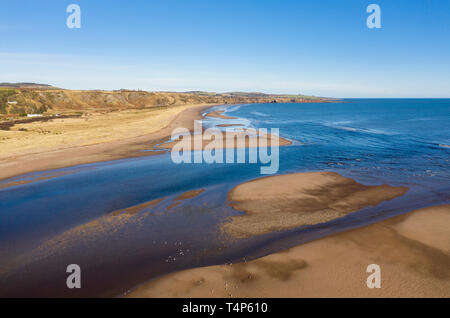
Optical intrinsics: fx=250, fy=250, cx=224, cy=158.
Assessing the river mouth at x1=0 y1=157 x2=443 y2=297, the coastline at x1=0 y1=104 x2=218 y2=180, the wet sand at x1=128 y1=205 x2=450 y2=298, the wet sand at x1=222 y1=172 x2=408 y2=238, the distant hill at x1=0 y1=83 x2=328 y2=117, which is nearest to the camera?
the wet sand at x1=128 y1=205 x2=450 y2=298

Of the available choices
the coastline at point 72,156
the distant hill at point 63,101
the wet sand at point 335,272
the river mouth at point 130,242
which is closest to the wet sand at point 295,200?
the river mouth at point 130,242

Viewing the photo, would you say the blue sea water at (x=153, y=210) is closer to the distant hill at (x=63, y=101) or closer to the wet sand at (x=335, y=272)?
the wet sand at (x=335, y=272)

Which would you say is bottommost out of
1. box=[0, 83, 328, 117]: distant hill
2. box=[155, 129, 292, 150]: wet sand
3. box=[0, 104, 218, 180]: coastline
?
box=[0, 104, 218, 180]: coastline

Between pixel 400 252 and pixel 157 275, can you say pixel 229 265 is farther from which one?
pixel 400 252

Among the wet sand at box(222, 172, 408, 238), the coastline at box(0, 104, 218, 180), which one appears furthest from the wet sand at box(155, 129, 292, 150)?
the wet sand at box(222, 172, 408, 238)

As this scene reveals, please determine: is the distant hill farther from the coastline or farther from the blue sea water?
the blue sea water

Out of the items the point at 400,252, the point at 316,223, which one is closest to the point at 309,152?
the point at 316,223

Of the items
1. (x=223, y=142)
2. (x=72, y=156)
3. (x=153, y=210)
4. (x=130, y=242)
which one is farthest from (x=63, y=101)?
(x=130, y=242)
